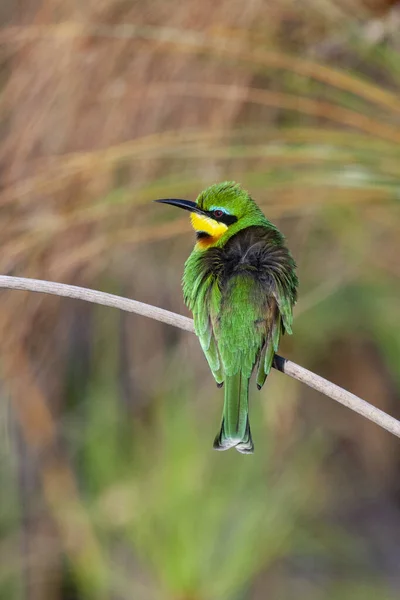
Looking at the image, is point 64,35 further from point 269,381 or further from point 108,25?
point 269,381

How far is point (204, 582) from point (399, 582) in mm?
1231

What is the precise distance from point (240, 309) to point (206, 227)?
0.91ft

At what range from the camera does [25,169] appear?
2.16m

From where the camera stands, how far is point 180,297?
116 inches

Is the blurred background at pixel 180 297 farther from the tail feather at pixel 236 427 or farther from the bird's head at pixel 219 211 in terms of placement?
the tail feather at pixel 236 427

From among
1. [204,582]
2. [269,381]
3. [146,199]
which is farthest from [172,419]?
[146,199]

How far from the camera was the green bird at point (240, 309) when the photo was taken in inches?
70.6

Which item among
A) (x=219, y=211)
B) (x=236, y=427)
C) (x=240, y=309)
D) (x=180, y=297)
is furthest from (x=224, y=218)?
(x=180, y=297)

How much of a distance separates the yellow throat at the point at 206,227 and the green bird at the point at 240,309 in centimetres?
7

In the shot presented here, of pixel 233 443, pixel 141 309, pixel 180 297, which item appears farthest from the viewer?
pixel 180 297

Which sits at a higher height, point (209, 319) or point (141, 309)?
point (209, 319)

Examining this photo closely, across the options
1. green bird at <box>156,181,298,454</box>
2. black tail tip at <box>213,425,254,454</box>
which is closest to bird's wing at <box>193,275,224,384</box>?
green bird at <box>156,181,298,454</box>

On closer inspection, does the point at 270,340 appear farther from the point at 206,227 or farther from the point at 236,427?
the point at 206,227

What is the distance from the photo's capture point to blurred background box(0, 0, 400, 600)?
6.24 ft
